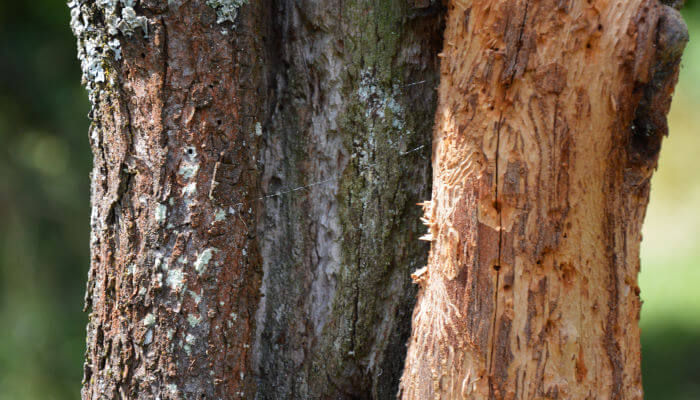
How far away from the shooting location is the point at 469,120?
0.95 meters

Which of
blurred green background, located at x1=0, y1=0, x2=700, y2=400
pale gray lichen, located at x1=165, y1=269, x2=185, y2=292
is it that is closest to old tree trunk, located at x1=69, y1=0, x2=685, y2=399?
pale gray lichen, located at x1=165, y1=269, x2=185, y2=292

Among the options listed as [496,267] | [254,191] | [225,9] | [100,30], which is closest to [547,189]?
[496,267]

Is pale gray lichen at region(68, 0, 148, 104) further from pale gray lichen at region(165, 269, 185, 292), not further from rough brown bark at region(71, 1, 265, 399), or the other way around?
pale gray lichen at region(165, 269, 185, 292)

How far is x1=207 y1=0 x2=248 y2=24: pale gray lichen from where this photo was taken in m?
0.99

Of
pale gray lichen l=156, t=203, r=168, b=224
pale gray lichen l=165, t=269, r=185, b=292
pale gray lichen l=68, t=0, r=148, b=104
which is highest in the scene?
pale gray lichen l=68, t=0, r=148, b=104

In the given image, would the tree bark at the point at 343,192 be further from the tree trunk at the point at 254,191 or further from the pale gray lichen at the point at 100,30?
the pale gray lichen at the point at 100,30

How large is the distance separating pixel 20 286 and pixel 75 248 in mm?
333

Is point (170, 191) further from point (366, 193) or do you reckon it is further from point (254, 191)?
point (366, 193)

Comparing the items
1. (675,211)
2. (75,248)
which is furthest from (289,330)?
(675,211)

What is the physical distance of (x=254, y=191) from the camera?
1.07 m

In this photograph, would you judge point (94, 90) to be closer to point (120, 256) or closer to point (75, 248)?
point (120, 256)

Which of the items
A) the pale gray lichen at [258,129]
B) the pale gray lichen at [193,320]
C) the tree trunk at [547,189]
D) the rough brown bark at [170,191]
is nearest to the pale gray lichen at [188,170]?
the rough brown bark at [170,191]

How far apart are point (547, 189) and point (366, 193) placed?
35cm

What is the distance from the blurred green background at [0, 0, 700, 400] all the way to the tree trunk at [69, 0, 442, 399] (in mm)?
1693
